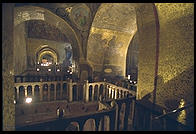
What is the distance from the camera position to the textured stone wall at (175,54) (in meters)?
3.08

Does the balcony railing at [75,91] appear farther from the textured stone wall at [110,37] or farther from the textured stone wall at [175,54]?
the textured stone wall at [175,54]

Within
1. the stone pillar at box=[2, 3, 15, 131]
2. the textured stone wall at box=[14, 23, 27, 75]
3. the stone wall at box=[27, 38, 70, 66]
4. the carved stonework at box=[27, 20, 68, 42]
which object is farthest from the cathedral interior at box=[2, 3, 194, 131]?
the stone wall at box=[27, 38, 70, 66]

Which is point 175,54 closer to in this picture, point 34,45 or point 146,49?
point 146,49

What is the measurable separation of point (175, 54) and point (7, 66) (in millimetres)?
4227

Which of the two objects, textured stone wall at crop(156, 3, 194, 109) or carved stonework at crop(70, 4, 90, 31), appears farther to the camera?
carved stonework at crop(70, 4, 90, 31)

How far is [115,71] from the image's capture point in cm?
911

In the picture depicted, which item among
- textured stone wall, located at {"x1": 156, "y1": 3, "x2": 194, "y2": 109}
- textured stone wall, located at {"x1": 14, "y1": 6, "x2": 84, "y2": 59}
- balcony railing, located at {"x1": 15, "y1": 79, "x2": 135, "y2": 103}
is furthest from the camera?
balcony railing, located at {"x1": 15, "y1": 79, "x2": 135, "y2": 103}

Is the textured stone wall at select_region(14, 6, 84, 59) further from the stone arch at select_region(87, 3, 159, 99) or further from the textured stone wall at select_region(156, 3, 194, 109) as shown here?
the textured stone wall at select_region(156, 3, 194, 109)

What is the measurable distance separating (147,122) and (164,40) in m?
2.74

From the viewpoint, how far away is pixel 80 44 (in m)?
8.53

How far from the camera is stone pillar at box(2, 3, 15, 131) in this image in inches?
83.7

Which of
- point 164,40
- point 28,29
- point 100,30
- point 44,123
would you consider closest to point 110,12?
point 100,30

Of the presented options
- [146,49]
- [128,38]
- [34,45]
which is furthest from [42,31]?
[146,49]

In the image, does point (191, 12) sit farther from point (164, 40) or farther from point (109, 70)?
point (109, 70)
